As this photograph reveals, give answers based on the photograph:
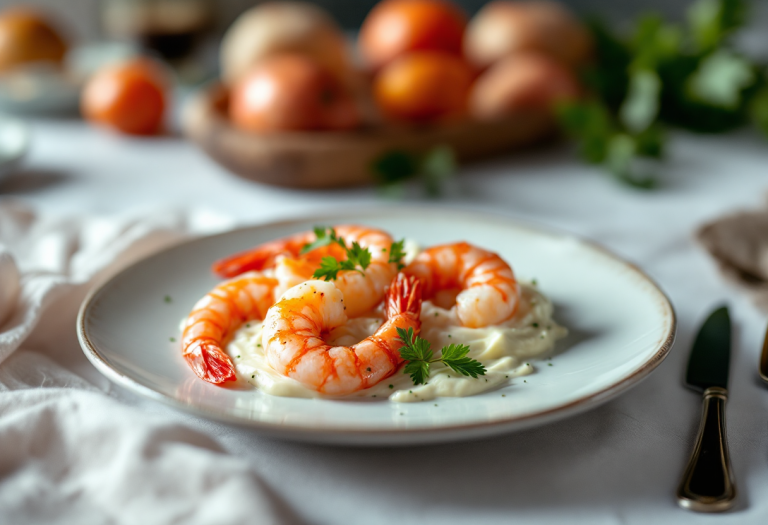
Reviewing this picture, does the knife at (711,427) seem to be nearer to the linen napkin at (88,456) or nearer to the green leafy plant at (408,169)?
the linen napkin at (88,456)

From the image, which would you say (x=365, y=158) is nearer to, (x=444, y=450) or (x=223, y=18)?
(x=444, y=450)

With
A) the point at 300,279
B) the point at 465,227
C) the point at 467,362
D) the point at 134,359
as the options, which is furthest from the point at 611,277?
the point at 134,359

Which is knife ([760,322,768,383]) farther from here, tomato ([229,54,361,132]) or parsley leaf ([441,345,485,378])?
tomato ([229,54,361,132])

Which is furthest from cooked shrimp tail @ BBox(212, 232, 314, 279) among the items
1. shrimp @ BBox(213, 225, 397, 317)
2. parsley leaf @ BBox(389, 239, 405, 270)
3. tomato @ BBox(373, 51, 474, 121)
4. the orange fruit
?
the orange fruit

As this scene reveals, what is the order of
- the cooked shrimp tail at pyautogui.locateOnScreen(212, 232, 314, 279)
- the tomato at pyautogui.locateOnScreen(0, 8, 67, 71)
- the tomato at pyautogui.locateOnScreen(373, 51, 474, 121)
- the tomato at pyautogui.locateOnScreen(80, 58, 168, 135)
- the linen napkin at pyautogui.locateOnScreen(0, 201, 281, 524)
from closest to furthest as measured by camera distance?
1. the linen napkin at pyautogui.locateOnScreen(0, 201, 281, 524)
2. the cooked shrimp tail at pyautogui.locateOnScreen(212, 232, 314, 279)
3. the tomato at pyautogui.locateOnScreen(373, 51, 474, 121)
4. the tomato at pyautogui.locateOnScreen(80, 58, 168, 135)
5. the tomato at pyautogui.locateOnScreen(0, 8, 67, 71)

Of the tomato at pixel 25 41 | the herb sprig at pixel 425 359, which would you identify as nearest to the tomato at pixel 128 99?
the tomato at pixel 25 41
